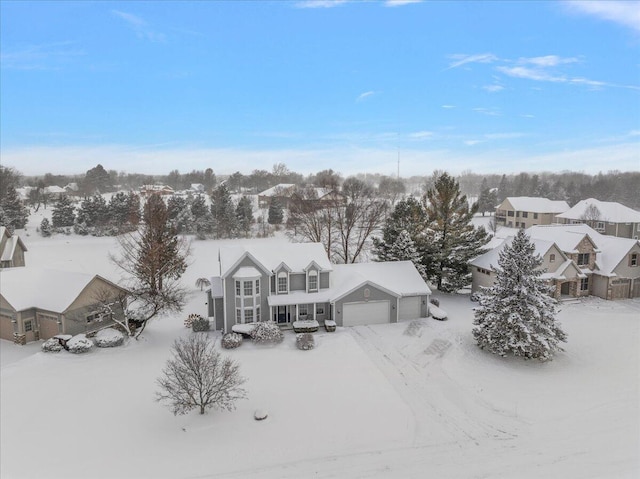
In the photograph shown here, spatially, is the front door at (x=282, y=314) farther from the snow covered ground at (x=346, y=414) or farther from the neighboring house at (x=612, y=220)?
the neighboring house at (x=612, y=220)

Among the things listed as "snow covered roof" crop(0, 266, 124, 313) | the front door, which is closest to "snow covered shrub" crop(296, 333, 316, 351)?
the front door

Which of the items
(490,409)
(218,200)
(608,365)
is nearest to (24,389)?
(490,409)

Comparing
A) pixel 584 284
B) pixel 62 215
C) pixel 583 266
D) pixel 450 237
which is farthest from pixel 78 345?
pixel 62 215

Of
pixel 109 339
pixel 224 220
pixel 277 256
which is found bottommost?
pixel 109 339

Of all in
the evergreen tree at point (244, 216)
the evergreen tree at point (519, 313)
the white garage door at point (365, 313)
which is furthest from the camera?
the evergreen tree at point (244, 216)

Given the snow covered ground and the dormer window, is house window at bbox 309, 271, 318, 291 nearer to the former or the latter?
the dormer window

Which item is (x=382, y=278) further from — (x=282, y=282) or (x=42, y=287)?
(x=42, y=287)

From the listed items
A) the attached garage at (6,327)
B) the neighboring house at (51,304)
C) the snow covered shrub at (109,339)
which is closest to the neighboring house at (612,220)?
the snow covered shrub at (109,339)
